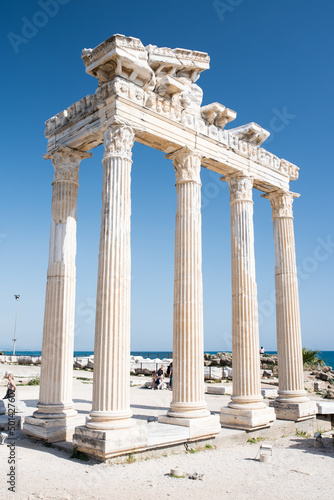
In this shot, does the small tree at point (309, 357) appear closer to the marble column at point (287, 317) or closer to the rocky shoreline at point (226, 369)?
the rocky shoreline at point (226, 369)

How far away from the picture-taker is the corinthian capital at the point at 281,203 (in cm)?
2084

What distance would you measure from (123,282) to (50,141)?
6737 mm

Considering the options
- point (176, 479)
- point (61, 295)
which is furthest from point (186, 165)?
point (176, 479)

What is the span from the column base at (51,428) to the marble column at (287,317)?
904cm

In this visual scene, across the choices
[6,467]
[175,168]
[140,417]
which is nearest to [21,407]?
[140,417]

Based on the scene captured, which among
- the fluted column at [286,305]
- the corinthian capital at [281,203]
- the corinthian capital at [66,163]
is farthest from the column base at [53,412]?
the corinthian capital at [281,203]

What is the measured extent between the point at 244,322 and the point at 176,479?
748 cm

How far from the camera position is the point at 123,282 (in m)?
13.0

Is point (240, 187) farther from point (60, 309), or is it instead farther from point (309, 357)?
point (309, 357)

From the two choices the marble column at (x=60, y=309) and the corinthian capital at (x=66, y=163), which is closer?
the marble column at (x=60, y=309)

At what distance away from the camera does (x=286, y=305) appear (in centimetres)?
1978

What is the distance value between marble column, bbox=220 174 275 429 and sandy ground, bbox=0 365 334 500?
1652 millimetres

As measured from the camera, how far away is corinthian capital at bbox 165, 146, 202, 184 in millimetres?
16016

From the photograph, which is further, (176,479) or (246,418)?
(246,418)
